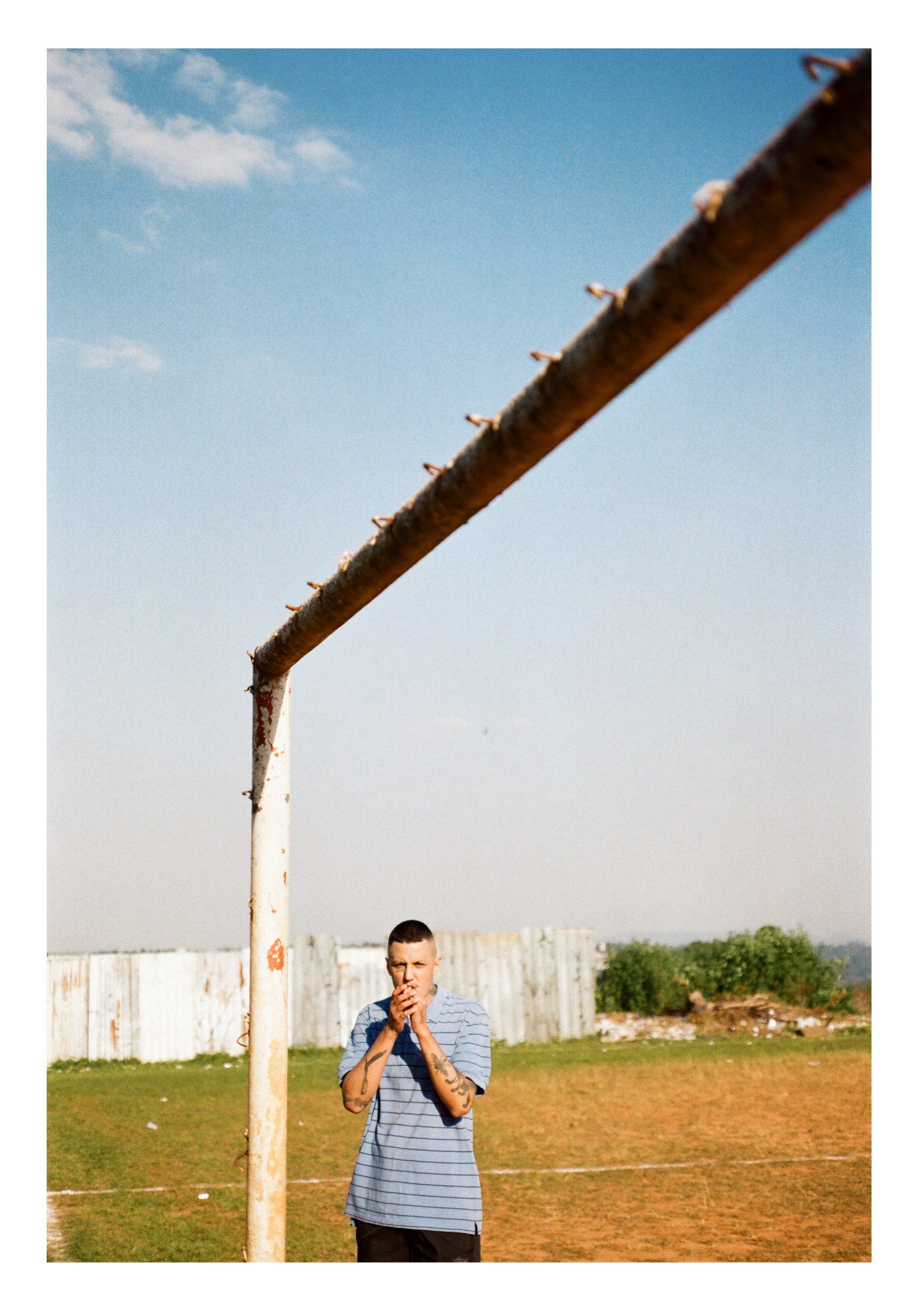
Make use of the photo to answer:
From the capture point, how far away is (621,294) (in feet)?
7.32

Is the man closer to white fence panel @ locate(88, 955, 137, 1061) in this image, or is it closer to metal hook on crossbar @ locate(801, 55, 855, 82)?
metal hook on crossbar @ locate(801, 55, 855, 82)

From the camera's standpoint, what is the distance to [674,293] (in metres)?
2.14

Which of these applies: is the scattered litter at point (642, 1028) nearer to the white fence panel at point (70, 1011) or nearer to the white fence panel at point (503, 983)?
the white fence panel at point (503, 983)

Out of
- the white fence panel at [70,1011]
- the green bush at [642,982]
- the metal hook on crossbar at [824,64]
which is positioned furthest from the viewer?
the green bush at [642,982]

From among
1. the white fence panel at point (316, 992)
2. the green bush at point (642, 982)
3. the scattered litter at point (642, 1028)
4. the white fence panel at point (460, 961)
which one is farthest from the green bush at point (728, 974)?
the white fence panel at point (316, 992)

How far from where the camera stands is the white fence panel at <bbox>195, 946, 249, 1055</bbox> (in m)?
15.4

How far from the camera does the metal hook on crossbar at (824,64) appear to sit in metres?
1.78

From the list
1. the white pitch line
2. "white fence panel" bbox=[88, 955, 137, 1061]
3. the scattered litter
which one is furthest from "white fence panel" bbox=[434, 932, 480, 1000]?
the white pitch line

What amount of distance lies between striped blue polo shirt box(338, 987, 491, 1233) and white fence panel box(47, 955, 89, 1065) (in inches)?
491

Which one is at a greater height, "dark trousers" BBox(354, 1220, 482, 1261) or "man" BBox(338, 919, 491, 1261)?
"man" BBox(338, 919, 491, 1261)

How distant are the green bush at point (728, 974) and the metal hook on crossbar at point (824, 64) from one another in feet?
63.2

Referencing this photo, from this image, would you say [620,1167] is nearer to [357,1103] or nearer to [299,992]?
[357,1103]
